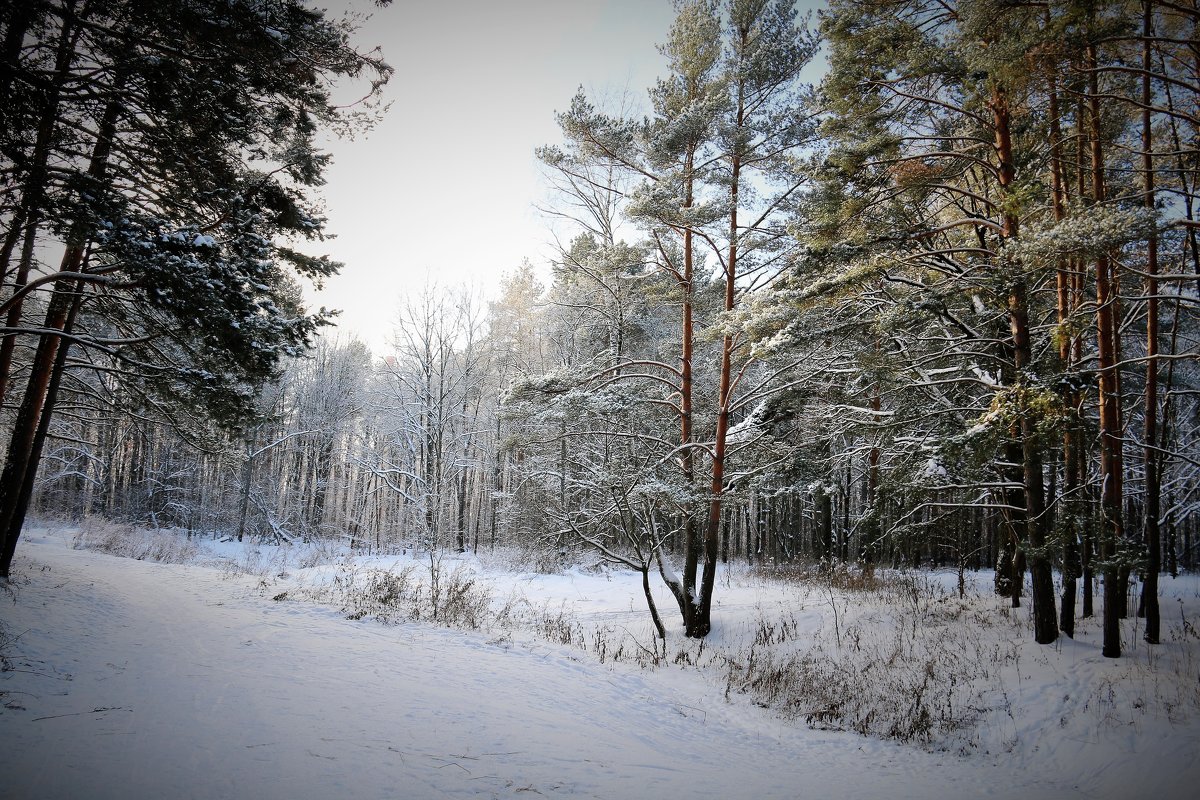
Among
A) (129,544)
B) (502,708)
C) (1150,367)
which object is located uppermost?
(1150,367)

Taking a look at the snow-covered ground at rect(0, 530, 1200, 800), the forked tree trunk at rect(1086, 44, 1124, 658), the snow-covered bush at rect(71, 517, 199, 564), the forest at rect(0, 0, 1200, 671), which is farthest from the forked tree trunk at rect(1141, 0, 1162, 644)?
the snow-covered bush at rect(71, 517, 199, 564)

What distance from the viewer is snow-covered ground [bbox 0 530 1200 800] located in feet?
9.75

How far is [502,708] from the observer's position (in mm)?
4297

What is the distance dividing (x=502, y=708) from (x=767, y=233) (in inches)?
356

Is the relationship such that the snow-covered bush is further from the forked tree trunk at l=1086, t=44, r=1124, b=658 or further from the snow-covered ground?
the forked tree trunk at l=1086, t=44, r=1124, b=658

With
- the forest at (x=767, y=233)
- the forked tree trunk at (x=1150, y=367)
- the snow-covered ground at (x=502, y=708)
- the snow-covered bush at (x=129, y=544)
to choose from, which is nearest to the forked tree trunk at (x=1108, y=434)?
the forest at (x=767, y=233)

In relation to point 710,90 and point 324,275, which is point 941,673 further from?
point 324,275

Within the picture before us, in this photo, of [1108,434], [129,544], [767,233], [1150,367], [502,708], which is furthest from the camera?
[129,544]

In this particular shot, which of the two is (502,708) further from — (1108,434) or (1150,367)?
(1150,367)

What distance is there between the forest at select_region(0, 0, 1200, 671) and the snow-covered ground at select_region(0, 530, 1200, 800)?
4.63 feet

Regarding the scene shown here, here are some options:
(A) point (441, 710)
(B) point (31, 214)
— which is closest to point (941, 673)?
(A) point (441, 710)

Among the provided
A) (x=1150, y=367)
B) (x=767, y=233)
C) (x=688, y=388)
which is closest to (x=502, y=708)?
(x=688, y=388)

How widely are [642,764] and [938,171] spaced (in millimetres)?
10124

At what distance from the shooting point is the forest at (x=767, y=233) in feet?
18.2
